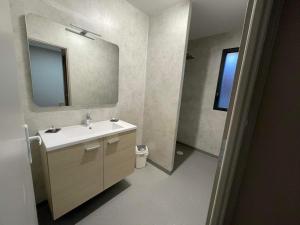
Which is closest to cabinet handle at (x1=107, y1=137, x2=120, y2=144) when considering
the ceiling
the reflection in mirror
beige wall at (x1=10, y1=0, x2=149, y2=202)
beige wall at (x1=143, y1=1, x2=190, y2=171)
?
beige wall at (x1=10, y1=0, x2=149, y2=202)

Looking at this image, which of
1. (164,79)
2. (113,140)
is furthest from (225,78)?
(113,140)

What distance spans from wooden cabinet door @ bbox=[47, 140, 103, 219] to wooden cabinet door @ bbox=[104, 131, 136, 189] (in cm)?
7

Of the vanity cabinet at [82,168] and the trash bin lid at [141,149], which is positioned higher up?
the vanity cabinet at [82,168]

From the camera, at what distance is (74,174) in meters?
1.17

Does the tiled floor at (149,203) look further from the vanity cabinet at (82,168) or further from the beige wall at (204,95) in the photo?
the beige wall at (204,95)

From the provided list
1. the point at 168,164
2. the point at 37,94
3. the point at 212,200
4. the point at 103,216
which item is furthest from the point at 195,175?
the point at 37,94

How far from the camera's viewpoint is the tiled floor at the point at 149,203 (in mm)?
1349

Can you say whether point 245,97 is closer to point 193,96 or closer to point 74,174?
point 74,174

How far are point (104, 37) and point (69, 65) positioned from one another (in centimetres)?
55

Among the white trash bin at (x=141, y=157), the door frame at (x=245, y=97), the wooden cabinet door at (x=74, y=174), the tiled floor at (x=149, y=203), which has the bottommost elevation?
the tiled floor at (x=149, y=203)

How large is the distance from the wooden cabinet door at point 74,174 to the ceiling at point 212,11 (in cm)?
182

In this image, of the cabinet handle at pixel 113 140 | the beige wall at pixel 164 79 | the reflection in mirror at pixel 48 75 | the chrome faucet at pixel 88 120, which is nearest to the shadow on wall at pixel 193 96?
the beige wall at pixel 164 79

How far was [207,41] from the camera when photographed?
2662 millimetres

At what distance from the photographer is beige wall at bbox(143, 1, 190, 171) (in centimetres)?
175
